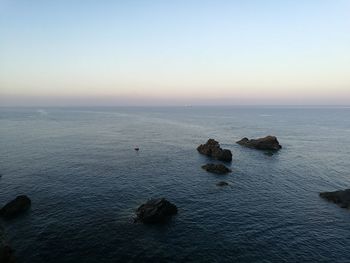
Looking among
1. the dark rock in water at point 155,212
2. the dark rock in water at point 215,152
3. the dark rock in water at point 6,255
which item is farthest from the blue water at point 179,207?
the dark rock in water at point 215,152

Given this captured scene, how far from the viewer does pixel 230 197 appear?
5378 centimetres

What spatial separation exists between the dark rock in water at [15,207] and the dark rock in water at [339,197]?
55.5 m

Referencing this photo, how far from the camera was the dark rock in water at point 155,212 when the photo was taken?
42844 mm

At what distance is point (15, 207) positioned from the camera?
44.6 metres

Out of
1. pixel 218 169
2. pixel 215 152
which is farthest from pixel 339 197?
pixel 215 152

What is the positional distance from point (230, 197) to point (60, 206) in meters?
31.4

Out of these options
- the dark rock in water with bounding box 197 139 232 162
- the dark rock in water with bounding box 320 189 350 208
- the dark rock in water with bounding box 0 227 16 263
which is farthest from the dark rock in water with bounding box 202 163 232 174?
the dark rock in water with bounding box 0 227 16 263

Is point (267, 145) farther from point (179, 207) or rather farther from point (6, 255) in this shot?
point (6, 255)

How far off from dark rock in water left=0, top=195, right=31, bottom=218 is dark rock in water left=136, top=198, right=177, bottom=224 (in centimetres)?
→ 1910

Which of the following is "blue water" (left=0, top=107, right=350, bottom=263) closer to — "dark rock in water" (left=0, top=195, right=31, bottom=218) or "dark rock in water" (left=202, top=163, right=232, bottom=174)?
"dark rock in water" (left=0, top=195, right=31, bottom=218)

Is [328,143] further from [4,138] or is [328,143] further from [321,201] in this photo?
[4,138]

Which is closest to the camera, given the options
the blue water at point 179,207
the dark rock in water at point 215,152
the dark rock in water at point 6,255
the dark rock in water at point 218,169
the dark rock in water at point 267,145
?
the dark rock in water at point 6,255

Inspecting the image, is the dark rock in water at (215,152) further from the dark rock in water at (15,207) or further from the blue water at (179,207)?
the dark rock in water at (15,207)

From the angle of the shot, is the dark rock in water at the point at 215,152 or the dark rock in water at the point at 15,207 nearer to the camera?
the dark rock in water at the point at 15,207
